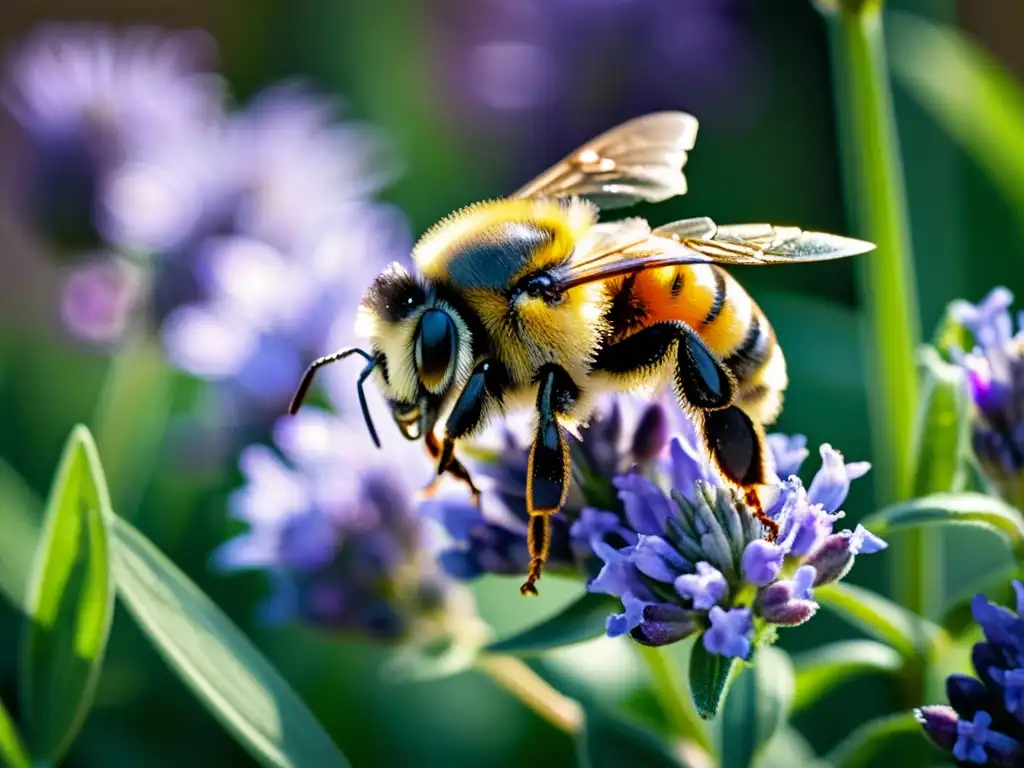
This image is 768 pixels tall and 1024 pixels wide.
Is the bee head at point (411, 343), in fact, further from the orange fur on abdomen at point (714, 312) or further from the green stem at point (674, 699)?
the green stem at point (674, 699)

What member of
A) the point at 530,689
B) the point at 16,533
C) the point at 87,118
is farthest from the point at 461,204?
the point at 530,689

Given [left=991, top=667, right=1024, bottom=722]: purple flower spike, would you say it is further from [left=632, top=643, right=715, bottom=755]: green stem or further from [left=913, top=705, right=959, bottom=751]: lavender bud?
[left=632, top=643, right=715, bottom=755]: green stem

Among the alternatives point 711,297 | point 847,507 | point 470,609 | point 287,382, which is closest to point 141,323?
point 287,382

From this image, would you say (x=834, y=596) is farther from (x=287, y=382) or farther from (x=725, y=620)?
(x=287, y=382)

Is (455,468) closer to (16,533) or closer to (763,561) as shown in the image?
(763,561)

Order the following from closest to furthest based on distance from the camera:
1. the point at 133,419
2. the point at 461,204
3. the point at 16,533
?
the point at 16,533 < the point at 133,419 < the point at 461,204

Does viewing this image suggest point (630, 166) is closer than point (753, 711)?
No
